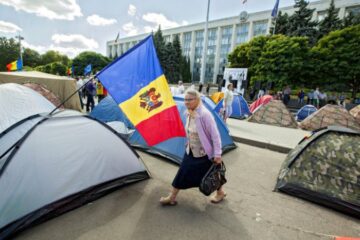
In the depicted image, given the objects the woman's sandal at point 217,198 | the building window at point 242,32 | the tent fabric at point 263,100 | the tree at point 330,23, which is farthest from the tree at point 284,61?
the building window at point 242,32

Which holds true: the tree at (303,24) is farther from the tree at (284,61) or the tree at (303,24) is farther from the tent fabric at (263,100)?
the tent fabric at (263,100)

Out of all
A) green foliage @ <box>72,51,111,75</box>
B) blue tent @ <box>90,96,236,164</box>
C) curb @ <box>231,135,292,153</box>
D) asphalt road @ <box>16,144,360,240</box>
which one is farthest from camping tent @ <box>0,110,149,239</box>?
green foliage @ <box>72,51,111,75</box>

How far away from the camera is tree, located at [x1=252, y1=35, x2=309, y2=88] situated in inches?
836

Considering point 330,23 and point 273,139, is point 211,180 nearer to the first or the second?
point 273,139

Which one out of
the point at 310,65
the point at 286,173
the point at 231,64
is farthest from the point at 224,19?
the point at 286,173

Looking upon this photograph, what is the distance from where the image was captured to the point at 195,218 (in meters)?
2.84

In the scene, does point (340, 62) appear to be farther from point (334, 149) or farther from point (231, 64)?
point (334, 149)

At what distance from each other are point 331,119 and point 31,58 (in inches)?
3297

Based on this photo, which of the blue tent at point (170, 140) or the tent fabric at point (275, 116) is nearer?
the blue tent at point (170, 140)

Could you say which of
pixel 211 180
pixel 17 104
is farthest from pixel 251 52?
pixel 17 104

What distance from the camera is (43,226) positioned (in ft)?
8.27

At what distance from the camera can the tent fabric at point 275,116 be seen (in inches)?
379

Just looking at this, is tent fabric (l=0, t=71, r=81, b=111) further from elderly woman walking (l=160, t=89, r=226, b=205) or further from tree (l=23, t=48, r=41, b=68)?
tree (l=23, t=48, r=41, b=68)

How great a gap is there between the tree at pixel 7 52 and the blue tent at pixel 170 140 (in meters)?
51.8
